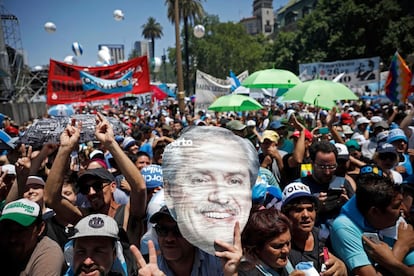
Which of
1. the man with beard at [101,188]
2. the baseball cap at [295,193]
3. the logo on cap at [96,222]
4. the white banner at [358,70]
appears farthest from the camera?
the white banner at [358,70]

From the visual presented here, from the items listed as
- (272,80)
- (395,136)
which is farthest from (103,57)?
(395,136)

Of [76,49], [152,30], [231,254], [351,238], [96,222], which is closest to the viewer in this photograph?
[231,254]

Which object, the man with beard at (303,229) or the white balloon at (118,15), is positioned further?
the white balloon at (118,15)

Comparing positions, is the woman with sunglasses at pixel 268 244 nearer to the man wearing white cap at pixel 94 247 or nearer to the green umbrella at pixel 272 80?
the man wearing white cap at pixel 94 247

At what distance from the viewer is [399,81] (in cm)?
916

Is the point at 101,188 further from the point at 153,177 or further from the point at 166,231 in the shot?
the point at 166,231

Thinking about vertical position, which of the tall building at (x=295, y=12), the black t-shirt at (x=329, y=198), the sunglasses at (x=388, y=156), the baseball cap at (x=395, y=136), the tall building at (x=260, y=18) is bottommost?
the black t-shirt at (x=329, y=198)

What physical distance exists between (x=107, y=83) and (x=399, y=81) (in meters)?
7.32

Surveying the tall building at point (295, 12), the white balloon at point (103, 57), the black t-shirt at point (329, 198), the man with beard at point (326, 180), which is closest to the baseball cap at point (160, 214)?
the black t-shirt at point (329, 198)

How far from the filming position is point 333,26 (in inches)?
1243

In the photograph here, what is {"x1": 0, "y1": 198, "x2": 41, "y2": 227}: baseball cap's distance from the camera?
79.5 inches

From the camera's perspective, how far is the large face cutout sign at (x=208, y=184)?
1.48m

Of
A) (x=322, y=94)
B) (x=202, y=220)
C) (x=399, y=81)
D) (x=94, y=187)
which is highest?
(x=399, y=81)

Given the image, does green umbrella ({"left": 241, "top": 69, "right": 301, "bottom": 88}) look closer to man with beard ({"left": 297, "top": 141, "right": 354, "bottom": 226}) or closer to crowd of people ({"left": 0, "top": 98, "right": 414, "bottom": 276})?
man with beard ({"left": 297, "top": 141, "right": 354, "bottom": 226})
